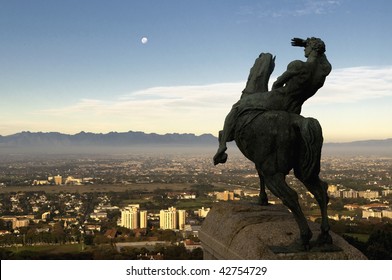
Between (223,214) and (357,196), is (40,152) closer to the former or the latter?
(357,196)

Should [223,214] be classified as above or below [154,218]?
above

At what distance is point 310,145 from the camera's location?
4707 millimetres

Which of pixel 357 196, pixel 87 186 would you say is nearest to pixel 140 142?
pixel 87 186

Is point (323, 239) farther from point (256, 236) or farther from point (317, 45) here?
point (317, 45)

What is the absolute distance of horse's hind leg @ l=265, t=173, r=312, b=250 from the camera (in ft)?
15.4

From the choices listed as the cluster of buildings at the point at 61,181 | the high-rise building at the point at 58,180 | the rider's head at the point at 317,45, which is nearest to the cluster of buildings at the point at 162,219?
the rider's head at the point at 317,45

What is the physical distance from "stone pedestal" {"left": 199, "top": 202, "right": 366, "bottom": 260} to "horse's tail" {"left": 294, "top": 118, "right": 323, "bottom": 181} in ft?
2.38

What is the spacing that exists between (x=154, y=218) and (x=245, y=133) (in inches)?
1016

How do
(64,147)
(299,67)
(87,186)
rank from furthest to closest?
(64,147) < (87,186) < (299,67)

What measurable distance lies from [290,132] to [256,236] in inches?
46.2

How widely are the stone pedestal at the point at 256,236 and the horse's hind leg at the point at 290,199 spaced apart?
13 centimetres

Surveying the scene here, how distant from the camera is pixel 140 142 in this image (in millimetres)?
138750

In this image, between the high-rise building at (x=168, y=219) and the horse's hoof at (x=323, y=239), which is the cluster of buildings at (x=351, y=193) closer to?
the high-rise building at (x=168, y=219)

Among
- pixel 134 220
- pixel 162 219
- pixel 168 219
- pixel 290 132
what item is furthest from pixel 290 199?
pixel 134 220
